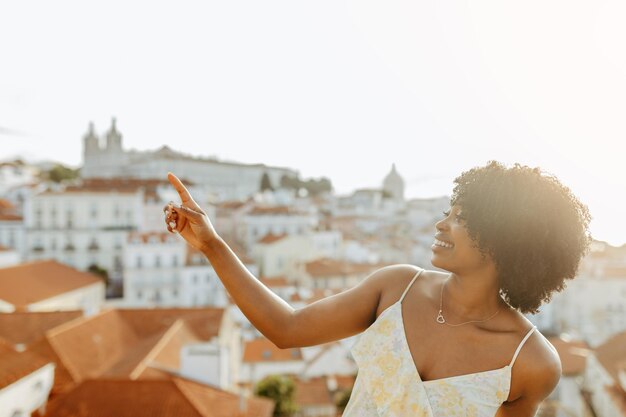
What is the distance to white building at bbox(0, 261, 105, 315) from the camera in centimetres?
1779

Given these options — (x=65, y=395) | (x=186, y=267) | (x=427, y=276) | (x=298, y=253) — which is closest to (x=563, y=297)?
(x=298, y=253)

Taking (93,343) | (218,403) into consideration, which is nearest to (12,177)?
(93,343)

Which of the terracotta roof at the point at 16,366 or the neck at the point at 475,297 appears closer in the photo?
the neck at the point at 475,297

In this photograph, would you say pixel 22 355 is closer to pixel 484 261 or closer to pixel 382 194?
pixel 484 261

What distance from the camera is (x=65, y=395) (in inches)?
313

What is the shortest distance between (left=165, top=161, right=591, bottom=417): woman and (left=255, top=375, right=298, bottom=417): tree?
13.8 meters

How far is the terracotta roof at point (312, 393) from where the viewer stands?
15609mm

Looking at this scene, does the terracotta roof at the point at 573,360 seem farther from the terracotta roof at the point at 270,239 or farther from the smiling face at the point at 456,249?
the terracotta roof at the point at 270,239

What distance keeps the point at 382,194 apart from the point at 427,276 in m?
55.6

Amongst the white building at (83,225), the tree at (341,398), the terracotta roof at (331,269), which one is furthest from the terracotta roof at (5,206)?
the tree at (341,398)

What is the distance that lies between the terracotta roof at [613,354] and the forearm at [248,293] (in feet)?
23.1

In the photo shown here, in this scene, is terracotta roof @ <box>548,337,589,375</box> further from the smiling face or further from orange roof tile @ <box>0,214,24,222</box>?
orange roof tile @ <box>0,214,24,222</box>

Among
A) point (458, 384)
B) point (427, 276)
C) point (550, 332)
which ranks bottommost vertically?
point (550, 332)

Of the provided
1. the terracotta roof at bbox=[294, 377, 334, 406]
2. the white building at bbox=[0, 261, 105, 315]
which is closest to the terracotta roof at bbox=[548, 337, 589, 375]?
the terracotta roof at bbox=[294, 377, 334, 406]
